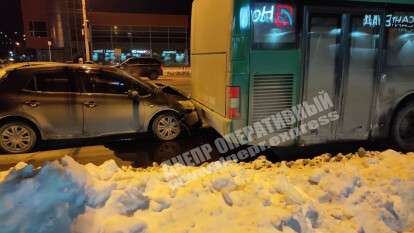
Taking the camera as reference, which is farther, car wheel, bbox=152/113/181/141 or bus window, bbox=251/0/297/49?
car wheel, bbox=152/113/181/141

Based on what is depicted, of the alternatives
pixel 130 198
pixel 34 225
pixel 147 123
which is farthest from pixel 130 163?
pixel 34 225

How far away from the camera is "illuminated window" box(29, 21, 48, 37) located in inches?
1958

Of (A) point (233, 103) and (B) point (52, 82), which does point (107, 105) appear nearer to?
(B) point (52, 82)

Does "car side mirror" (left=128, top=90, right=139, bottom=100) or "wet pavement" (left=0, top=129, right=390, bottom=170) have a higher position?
"car side mirror" (left=128, top=90, right=139, bottom=100)

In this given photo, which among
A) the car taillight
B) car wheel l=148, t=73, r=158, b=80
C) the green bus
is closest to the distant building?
car wheel l=148, t=73, r=158, b=80

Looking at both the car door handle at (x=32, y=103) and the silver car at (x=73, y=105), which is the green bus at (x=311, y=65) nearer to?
the silver car at (x=73, y=105)

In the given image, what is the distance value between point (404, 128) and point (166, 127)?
14.8 feet

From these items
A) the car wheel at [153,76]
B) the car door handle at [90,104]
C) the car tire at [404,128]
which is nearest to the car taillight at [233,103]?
the car door handle at [90,104]

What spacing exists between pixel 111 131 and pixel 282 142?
131 inches

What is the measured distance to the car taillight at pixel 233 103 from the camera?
5.20m

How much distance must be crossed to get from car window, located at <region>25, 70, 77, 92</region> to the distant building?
4072 centimetres

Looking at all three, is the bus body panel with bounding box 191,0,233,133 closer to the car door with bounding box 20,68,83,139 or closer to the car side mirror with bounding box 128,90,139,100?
the car side mirror with bounding box 128,90,139,100

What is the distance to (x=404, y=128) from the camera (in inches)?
254

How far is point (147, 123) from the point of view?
7.13 meters
